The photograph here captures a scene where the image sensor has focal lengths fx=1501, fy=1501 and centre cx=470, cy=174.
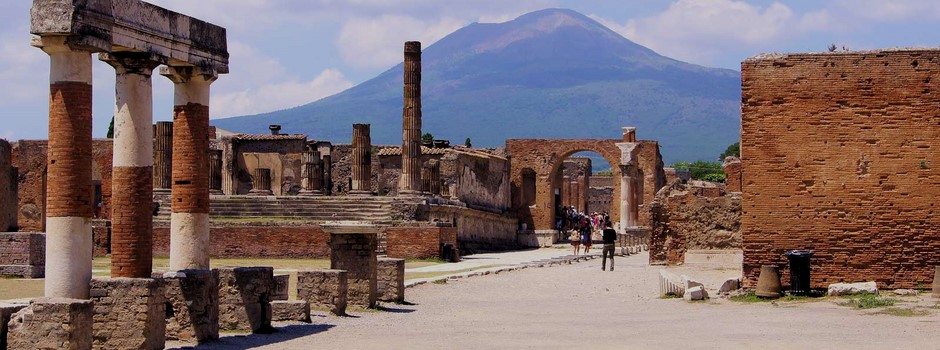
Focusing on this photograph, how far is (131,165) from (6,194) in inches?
748

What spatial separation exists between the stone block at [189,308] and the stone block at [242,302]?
1.10 m

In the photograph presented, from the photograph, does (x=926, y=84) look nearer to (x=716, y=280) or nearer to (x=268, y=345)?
(x=716, y=280)

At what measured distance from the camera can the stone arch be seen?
6825 cm

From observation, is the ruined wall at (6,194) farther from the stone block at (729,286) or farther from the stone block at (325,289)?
the stone block at (729,286)

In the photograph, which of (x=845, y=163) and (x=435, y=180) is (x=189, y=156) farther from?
(x=435, y=180)

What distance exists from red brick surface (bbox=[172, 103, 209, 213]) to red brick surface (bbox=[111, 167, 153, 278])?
54.8 inches

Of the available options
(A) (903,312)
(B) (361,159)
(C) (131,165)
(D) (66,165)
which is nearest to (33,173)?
(B) (361,159)

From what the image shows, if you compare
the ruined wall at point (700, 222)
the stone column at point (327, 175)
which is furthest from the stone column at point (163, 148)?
the ruined wall at point (700, 222)

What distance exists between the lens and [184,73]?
18500 millimetres

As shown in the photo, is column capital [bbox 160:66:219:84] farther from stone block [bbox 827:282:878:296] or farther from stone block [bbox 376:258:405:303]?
stone block [bbox 827:282:878:296]

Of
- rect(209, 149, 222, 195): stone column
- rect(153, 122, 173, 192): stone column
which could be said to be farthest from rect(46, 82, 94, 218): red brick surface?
rect(209, 149, 222, 195): stone column

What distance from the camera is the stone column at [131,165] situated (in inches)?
671

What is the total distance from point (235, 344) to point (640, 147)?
54651 millimetres

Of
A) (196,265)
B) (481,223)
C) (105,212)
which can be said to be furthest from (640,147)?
(196,265)
